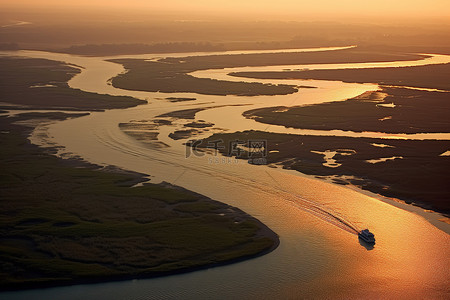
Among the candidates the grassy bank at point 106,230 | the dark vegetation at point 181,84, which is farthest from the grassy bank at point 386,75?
the grassy bank at point 106,230

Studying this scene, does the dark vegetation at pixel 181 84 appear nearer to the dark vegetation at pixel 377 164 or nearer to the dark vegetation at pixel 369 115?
the dark vegetation at pixel 369 115

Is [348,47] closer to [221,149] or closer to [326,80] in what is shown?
[326,80]

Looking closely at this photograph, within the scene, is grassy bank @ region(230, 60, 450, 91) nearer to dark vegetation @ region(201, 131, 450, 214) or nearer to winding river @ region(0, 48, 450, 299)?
winding river @ region(0, 48, 450, 299)

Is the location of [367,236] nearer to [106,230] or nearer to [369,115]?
[106,230]

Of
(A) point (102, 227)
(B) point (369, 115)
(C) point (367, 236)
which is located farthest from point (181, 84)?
(C) point (367, 236)

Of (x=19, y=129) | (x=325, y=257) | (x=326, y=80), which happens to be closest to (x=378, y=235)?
(x=325, y=257)

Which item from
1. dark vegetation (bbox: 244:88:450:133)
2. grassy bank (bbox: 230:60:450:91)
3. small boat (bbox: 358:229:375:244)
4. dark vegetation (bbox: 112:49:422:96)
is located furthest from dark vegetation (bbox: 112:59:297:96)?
small boat (bbox: 358:229:375:244)
